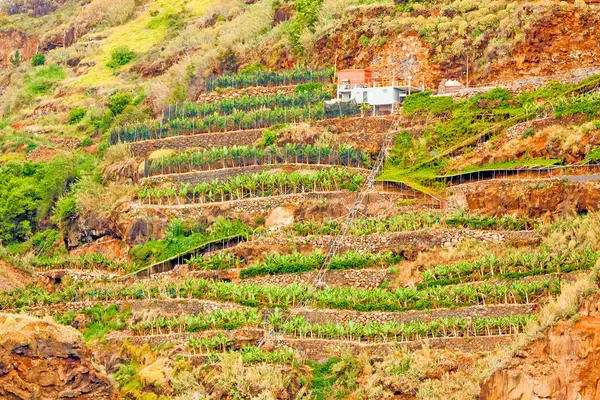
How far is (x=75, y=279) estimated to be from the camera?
8062 centimetres

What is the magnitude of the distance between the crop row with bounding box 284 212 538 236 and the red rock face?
55.5 meters

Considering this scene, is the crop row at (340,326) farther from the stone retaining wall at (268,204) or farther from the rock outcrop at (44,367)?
the stone retaining wall at (268,204)

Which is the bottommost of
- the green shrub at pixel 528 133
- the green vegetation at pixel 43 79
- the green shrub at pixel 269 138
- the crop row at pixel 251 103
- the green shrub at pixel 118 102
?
the green vegetation at pixel 43 79

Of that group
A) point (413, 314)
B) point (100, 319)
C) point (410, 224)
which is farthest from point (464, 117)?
point (100, 319)

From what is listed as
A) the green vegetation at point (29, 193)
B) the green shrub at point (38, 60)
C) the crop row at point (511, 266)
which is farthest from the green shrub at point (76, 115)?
the crop row at point (511, 266)

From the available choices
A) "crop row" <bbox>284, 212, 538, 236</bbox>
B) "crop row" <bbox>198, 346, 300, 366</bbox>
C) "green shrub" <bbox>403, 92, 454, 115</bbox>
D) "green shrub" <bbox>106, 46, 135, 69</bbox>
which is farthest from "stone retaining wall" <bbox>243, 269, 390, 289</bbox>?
"green shrub" <bbox>106, 46, 135, 69</bbox>

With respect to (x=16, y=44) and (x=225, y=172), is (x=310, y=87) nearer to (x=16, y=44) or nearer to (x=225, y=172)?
(x=225, y=172)

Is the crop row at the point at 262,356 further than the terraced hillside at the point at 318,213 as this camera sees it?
Yes

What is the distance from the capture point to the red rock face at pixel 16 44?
12962cm

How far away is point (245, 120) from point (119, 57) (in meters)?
29.2

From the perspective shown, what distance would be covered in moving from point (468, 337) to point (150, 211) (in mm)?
23417

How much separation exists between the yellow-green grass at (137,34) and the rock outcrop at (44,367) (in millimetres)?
47789

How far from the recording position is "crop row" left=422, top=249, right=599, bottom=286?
6781 centimetres

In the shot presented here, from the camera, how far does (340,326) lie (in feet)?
226
